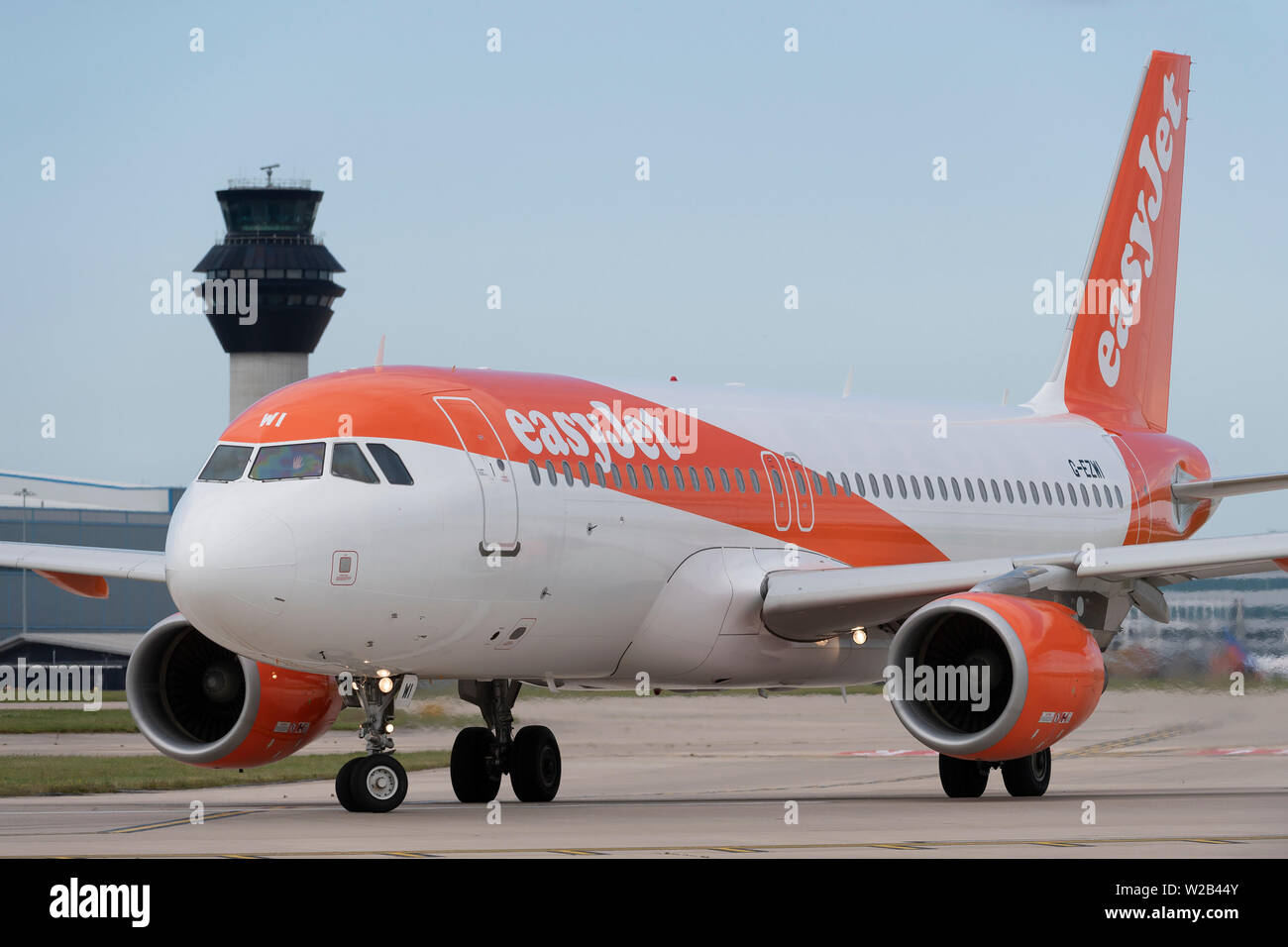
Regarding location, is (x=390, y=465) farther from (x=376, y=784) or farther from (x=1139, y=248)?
(x=1139, y=248)

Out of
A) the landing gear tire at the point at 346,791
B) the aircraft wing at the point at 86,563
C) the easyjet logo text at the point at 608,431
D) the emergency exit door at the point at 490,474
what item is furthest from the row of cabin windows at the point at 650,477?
the aircraft wing at the point at 86,563

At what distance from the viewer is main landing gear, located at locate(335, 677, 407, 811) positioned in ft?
57.8

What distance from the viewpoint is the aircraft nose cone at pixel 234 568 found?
52.1 feet

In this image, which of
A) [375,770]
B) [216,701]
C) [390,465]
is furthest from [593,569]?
[216,701]

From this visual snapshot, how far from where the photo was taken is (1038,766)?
21.0m

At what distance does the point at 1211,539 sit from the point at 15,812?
36.9ft

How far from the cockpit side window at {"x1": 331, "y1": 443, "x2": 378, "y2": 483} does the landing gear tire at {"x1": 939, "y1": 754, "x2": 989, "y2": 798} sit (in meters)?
7.24

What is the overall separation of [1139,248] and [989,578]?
10956 millimetres

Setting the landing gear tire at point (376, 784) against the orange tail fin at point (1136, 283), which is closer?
the landing gear tire at point (376, 784)

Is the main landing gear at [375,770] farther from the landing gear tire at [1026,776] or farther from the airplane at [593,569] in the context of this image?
the landing gear tire at [1026,776]

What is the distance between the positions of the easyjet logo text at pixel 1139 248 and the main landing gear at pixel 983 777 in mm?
8567

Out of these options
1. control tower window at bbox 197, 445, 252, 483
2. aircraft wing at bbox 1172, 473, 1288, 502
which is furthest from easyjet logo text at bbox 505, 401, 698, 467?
aircraft wing at bbox 1172, 473, 1288, 502
